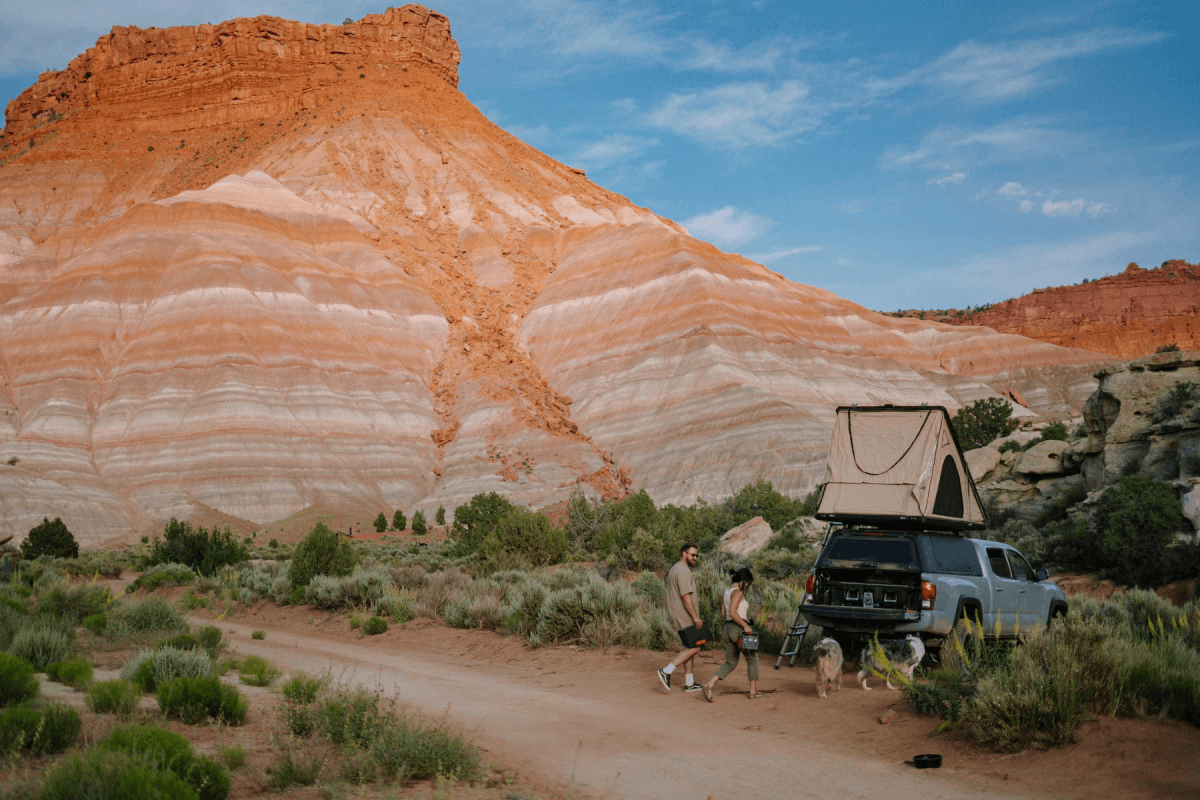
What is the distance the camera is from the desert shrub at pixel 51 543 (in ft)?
119

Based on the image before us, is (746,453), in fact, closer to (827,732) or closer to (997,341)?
→ (997,341)

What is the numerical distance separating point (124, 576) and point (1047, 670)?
31.3m

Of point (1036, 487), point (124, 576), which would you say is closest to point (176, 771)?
point (1036, 487)

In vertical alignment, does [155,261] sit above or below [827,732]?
above

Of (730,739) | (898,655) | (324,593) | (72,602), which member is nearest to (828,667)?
(898,655)

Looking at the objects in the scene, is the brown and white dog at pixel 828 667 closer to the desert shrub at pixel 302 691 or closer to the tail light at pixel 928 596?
the tail light at pixel 928 596

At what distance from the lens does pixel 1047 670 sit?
7.73 m

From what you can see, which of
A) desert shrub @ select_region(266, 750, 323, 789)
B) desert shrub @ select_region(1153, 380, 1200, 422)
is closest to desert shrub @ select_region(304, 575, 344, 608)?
desert shrub @ select_region(266, 750, 323, 789)

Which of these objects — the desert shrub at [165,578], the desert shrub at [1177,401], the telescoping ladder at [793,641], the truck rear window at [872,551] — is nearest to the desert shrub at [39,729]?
the telescoping ladder at [793,641]

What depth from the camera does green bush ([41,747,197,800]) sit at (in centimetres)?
517

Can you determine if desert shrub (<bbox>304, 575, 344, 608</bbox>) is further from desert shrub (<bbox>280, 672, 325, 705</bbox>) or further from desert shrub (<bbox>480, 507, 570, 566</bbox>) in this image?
desert shrub (<bbox>280, 672, 325, 705</bbox>)

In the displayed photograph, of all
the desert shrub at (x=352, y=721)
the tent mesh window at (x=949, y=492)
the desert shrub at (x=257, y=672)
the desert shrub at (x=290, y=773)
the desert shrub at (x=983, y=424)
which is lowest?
the desert shrub at (x=257, y=672)

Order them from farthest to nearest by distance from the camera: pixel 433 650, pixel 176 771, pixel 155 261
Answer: pixel 155 261 < pixel 433 650 < pixel 176 771

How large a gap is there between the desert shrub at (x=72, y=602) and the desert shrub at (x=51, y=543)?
21671mm
